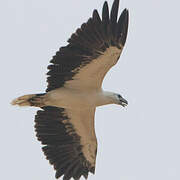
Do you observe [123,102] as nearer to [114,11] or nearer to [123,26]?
[123,26]

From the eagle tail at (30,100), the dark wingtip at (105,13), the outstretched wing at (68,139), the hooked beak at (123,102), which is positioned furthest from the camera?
the outstretched wing at (68,139)

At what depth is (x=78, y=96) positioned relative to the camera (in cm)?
1475

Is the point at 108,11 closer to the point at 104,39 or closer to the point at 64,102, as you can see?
the point at 104,39

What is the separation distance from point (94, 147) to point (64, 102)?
5.69 ft

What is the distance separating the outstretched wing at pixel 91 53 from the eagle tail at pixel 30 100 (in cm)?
32

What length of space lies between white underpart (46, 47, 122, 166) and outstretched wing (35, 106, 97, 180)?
0.11 metres

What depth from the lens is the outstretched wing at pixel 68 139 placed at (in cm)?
1541

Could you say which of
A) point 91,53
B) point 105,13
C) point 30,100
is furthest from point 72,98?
point 105,13

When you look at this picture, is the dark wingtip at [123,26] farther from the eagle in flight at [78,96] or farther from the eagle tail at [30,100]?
the eagle tail at [30,100]

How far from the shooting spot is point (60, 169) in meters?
15.8

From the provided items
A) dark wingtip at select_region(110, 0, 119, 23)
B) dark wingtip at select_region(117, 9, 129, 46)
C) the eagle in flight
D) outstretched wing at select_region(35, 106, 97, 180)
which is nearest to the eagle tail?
the eagle in flight

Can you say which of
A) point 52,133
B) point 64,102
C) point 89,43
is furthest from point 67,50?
point 52,133

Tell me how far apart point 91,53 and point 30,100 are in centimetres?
190

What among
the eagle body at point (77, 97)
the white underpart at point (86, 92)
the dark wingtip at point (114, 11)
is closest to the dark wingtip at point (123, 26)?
the dark wingtip at point (114, 11)
